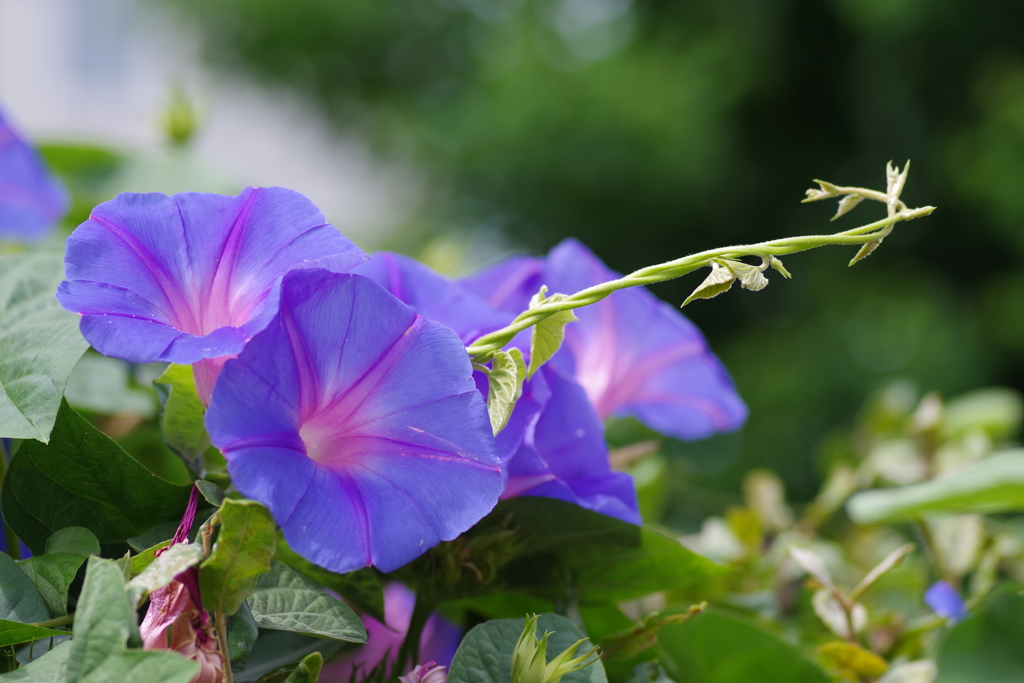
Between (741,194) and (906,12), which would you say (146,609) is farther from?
(741,194)

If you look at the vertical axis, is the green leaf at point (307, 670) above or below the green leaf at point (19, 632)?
below

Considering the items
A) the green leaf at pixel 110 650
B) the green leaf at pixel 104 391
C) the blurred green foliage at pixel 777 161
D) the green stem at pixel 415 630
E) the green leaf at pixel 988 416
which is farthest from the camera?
the blurred green foliage at pixel 777 161

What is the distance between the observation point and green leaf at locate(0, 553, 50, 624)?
0.78ft

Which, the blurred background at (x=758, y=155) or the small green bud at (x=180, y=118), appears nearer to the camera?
the small green bud at (x=180, y=118)

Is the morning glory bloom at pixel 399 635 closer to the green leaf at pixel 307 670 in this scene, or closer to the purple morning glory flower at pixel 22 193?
the green leaf at pixel 307 670

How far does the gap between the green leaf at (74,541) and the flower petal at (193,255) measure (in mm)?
71

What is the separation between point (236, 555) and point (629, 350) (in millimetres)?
250

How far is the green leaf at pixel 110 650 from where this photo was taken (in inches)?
7.4

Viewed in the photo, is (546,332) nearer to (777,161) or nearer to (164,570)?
(164,570)

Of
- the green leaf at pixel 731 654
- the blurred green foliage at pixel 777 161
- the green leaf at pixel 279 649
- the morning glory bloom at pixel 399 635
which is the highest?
the green leaf at pixel 279 649

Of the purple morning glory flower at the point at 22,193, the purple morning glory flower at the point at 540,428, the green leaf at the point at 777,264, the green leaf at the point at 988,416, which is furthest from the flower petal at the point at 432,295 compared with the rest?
the green leaf at the point at 988,416

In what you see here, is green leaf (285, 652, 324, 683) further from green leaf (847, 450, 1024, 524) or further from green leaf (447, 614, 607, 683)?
green leaf (847, 450, 1024, 524)

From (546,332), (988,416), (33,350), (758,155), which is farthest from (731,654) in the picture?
(758,155)

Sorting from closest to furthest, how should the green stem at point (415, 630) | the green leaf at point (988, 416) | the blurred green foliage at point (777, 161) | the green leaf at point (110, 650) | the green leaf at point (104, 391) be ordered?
1. the green leaf at point (110, 650)
2. the green stem at point (415, 630)
3. the green leaf at point (104, 391)
4. the green leaf at point (988, 416)
5. the blurred green foliage at point (777, 161)
